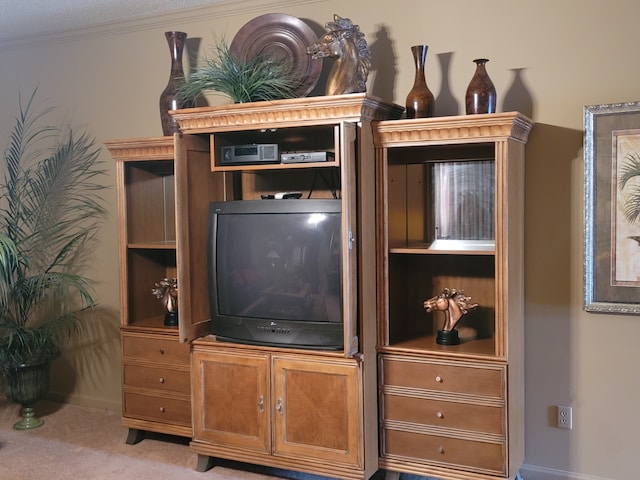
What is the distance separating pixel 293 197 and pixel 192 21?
1.35 meters

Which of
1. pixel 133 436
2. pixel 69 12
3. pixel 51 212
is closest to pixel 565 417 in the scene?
pixel 133 436

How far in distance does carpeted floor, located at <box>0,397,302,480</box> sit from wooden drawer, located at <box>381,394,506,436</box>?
70cm

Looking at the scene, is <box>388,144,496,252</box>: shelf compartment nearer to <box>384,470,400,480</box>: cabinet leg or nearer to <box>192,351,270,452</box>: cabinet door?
<box>192,351,270,452</box>: cabinet door

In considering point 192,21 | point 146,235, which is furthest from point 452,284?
point 192,21

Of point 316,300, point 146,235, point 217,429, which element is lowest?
point 217,429

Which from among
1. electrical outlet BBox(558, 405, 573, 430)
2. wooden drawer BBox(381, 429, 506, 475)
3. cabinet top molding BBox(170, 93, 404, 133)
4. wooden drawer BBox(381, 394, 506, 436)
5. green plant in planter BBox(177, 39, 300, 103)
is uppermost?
green plant in planter BBox(177, 39, 300, 103)

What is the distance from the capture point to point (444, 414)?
9.66 ft

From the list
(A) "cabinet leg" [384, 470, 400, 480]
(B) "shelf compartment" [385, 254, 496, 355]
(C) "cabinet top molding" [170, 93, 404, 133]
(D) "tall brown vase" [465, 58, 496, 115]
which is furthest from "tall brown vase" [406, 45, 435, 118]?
(A) "cabinet leg" [384, 470, 400, 480]

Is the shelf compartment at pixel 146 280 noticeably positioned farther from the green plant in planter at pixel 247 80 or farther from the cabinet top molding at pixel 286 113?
the green plant in planter at pixel 247 80

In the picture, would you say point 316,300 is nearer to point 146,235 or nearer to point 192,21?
point 146,235

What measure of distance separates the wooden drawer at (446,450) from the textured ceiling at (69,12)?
8.14 ft

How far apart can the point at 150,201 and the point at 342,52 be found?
1.52 m

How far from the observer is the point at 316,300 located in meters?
3.03

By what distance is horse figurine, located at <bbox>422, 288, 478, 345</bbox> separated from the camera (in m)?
3.04
